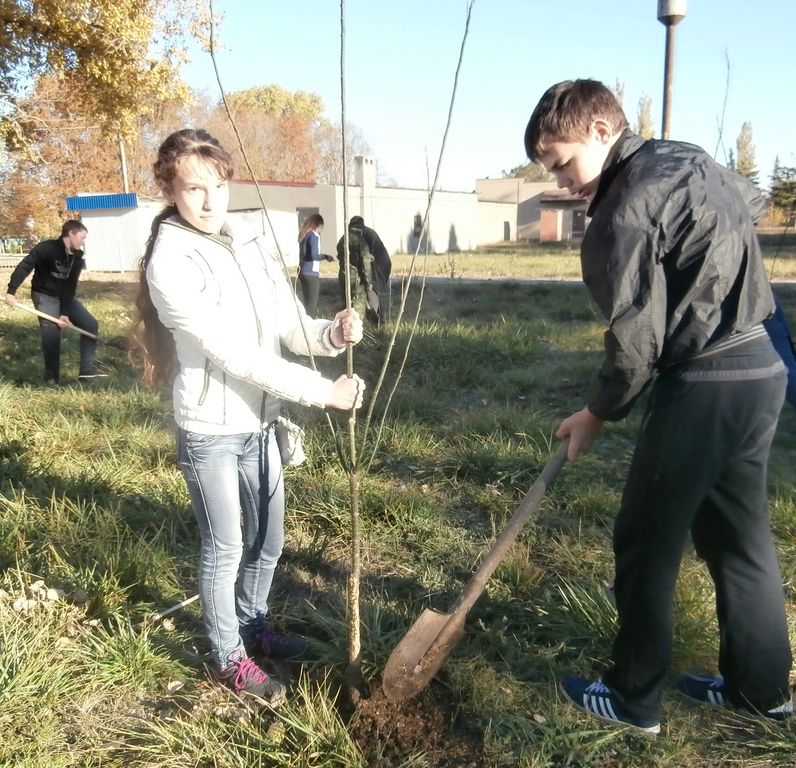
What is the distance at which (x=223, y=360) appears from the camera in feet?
6.47

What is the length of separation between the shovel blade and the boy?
48 centimetres

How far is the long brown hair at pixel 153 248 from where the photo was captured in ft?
6.63

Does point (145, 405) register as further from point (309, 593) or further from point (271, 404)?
point (271, 404)

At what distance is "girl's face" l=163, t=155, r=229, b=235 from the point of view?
2012 mm

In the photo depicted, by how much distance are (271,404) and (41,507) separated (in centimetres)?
194

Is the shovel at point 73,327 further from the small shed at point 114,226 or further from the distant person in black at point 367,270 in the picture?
the small shed at point 114,226

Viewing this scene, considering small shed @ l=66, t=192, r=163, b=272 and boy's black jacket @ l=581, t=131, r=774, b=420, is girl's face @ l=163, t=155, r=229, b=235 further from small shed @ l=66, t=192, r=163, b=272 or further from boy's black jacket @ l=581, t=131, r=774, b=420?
small shed @ l=66, t=192, r=163, b=272

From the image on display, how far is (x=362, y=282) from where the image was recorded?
8.77 metres

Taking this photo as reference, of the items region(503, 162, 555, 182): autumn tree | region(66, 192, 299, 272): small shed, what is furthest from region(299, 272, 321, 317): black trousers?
region(503, 162, 555, 182): autumn tree

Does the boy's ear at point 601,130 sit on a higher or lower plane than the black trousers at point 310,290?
higher

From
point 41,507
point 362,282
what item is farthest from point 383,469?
point 362,282

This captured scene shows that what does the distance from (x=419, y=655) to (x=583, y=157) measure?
1501 mm

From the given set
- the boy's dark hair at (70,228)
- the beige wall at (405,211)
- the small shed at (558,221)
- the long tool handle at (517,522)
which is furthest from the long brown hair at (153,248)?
the small shed at (558,221)

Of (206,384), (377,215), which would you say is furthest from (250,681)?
(377,215)
